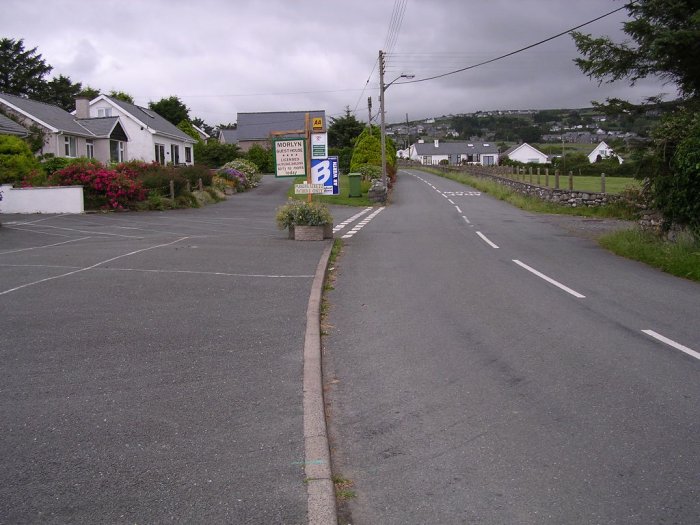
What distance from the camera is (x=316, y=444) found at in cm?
488

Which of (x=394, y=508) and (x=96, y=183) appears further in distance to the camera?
(x=96, y=183)

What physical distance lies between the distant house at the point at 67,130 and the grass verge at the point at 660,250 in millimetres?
31337

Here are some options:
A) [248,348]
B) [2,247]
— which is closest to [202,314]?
[248,348]

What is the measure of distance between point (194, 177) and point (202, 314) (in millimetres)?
29055

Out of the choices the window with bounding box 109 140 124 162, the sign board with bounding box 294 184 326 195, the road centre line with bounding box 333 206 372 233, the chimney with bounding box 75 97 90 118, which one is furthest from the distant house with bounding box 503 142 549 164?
the sign board with bounding box 294 184 326 195

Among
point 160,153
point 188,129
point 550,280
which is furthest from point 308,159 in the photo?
point 188,129

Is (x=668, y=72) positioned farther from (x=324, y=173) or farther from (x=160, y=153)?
(x=160, y=153)

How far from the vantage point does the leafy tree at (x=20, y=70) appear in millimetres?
65500

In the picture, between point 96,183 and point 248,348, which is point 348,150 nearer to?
point 96,183

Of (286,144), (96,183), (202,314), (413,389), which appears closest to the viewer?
(413,389)

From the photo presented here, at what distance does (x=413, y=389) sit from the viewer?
630 centimetres

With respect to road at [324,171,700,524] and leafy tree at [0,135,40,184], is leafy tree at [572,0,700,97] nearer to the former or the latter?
road at [324,171,700,524]

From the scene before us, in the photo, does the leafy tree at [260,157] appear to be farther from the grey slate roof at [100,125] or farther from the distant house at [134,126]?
the grey slate roof at [100,125]

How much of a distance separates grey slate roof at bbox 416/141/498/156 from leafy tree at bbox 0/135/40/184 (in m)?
127
